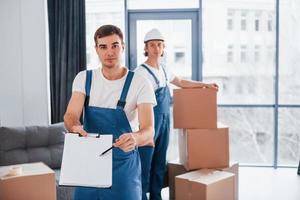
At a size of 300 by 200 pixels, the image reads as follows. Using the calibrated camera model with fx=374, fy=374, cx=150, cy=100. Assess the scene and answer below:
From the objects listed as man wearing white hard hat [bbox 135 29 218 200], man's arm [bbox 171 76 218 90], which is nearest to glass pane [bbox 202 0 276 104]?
man's arm [bbox 171 76 218 90]

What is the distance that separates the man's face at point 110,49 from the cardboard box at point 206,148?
1695 millimetres

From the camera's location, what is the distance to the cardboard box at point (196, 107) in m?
3.21

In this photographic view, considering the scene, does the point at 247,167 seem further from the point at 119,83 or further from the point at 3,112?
the point at 119,83

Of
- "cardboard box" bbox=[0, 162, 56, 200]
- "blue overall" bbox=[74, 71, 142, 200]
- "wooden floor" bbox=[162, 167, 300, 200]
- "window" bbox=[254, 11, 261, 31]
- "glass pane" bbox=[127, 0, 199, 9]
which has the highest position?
"glass pane" bbox=[127, 0, 199, 9]

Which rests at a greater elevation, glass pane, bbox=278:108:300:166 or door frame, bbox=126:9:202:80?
door frame, bbox=126:9:202:80

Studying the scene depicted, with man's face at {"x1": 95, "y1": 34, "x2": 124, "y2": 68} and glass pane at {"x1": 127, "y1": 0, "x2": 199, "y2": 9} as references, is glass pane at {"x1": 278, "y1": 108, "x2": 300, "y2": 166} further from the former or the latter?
man's face at {"x1": 95, "y1": 34, "x2": 124, "y2": 68}

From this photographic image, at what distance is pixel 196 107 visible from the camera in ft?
10.6

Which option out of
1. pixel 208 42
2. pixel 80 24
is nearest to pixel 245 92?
pixel 208 42

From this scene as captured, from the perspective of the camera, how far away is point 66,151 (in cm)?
153

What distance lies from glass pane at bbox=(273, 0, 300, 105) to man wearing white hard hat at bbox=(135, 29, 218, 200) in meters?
1.60

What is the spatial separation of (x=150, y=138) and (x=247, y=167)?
3241 millimetres

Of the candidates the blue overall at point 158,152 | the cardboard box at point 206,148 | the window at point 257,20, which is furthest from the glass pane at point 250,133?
the blue overall at point 158,152

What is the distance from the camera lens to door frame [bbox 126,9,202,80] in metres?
4.45

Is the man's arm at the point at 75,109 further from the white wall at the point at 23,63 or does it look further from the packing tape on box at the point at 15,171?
the white wall at the point at 23,63
